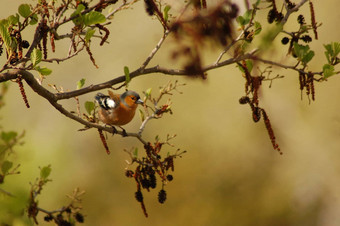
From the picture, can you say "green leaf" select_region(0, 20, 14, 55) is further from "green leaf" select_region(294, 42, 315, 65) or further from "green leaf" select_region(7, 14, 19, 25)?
"green leaf" select_region(294, 42, 315, 65)

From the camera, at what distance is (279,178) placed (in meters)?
7.35

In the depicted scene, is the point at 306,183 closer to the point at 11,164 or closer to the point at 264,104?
the point at 264,104

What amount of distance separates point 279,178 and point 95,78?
3.56 metres

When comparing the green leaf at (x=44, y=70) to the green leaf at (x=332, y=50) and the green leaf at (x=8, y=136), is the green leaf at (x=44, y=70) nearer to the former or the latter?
the green leaf at (x=8, y=136)

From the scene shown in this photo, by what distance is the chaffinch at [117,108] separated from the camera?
3.40 metres

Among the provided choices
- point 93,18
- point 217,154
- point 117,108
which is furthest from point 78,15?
point 217,154

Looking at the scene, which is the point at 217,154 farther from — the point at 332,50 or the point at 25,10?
the point at 25,10

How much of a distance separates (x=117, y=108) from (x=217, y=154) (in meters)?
4.50

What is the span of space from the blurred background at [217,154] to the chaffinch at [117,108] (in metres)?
3.15

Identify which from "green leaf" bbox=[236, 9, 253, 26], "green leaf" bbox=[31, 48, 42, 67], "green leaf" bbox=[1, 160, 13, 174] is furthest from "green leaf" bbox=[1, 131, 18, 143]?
"green leaf" bbox=[236, 9, 253, 26]

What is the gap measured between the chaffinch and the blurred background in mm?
3145

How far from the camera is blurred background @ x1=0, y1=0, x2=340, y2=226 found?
7059 mm

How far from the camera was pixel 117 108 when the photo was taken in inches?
134

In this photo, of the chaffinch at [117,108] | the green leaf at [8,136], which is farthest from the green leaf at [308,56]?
the chaffinch at [117,108]
